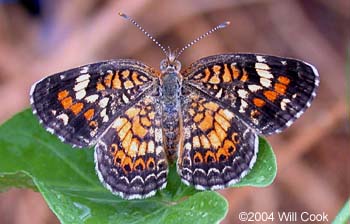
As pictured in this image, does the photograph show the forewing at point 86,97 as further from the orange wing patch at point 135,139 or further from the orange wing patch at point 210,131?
the orange wing patch at point 210,131

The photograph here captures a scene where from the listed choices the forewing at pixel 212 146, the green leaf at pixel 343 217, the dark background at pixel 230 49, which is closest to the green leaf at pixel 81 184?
the forewing at pixel 212 146

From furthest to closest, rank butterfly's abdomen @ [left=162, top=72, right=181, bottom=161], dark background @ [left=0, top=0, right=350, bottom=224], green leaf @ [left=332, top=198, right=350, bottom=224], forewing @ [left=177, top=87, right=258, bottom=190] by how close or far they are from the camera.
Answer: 1. dark background @ [left=0, top=0, right=350, bottom=224]
2. butterfly's abdomen @ [left=162, top=72, right=181, bottom=161]
3. forewing @ [left=177, top=87, right=258, bottom=190]
4. green leaf @ [left=332, top=198, right=350, bottom=224]

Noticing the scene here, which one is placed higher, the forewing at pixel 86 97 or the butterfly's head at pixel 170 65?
the butterfly's head at pixel 170 65

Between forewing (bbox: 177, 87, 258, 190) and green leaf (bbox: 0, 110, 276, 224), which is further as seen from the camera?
forewing (bbox: 177, 87, 258, 190)

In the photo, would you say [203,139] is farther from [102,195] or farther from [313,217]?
[313,217]

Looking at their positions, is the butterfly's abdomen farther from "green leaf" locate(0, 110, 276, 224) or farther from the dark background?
the dark background

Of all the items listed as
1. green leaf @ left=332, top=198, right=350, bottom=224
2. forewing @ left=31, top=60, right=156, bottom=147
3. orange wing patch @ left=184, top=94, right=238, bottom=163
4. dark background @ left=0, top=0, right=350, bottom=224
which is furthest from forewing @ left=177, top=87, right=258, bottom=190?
dark background @ left=0, top=0, right=350, bottom=224
